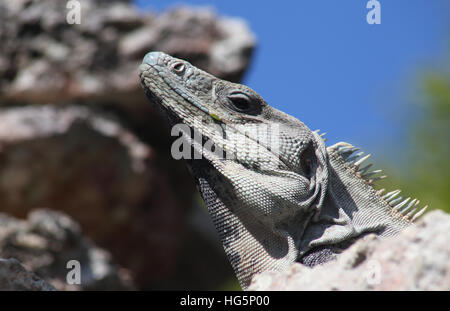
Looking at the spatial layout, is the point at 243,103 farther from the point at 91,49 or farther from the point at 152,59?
the point at 91,49

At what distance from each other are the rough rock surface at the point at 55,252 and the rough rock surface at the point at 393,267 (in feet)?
13.0

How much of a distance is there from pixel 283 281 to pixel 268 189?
883 mm

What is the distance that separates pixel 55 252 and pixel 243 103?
3937 millimetres

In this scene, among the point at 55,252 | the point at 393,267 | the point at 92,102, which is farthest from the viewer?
the point at 92,102

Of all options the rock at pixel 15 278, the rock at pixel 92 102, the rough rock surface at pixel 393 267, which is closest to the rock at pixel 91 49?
the rock at pixel 92 102

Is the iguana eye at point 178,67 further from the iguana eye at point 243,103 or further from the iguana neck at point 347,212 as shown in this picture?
the iguana neck at point 347,212

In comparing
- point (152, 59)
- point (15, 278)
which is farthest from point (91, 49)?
point (15, 278)

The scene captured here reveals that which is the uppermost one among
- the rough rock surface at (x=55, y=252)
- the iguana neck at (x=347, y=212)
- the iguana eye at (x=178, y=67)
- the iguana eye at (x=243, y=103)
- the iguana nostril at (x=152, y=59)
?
the iguana nostril at (x=152, y=59)

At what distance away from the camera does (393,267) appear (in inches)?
111

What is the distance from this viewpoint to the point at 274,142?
13.6ft

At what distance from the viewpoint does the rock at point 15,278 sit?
359 cm

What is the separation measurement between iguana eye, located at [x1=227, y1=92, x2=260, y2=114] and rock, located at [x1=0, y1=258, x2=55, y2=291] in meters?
1.85
